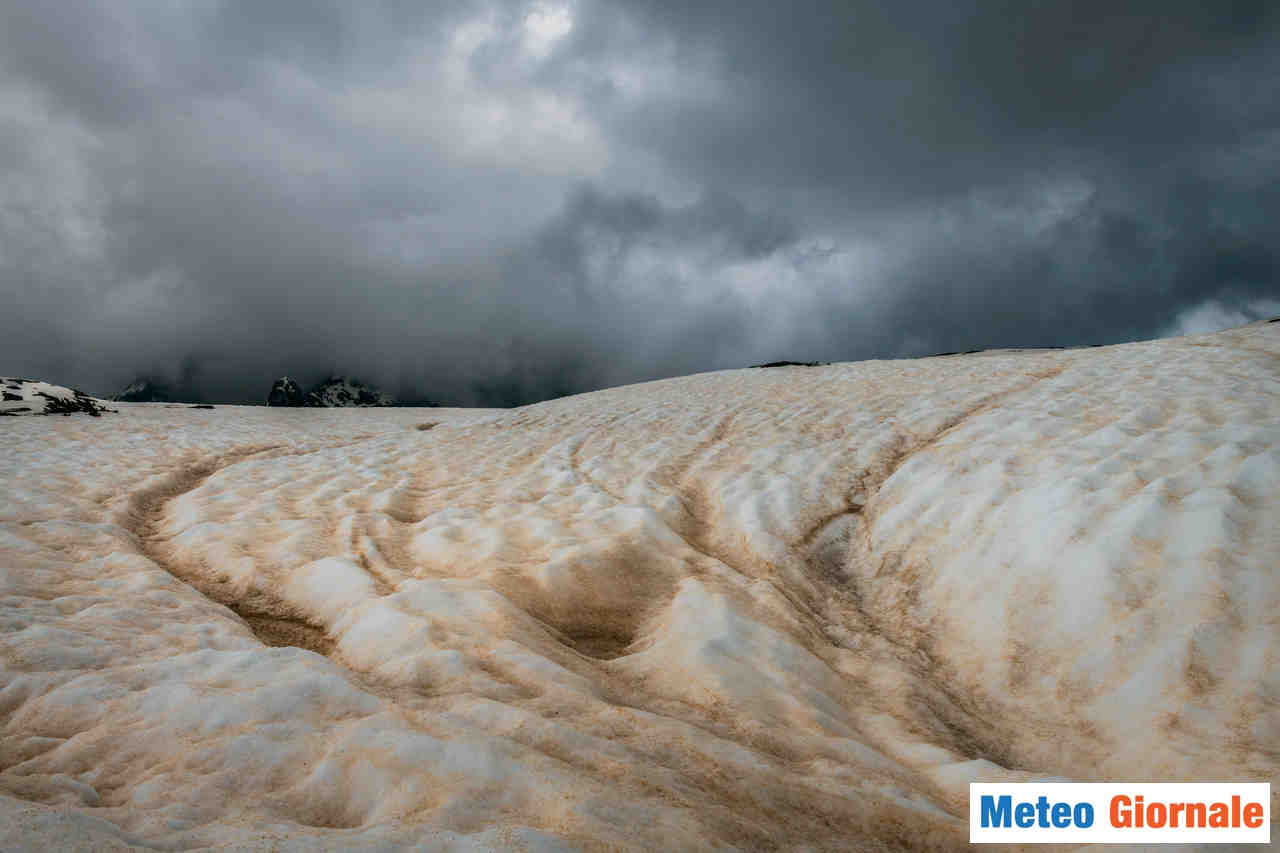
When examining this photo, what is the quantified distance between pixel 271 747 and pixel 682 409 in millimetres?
12872

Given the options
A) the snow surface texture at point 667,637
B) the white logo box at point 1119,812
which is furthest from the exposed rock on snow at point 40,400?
the white logo box at point 1119,812

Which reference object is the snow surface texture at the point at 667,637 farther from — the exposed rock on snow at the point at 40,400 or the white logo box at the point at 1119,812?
the exposed rock on snow at the point at 40,400

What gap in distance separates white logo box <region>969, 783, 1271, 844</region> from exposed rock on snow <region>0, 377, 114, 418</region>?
27462 millimetres

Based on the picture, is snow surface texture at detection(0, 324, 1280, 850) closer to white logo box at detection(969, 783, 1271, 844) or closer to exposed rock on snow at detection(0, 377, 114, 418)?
white logo box at detection(969, 783, 1271, 844)

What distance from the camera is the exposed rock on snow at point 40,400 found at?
2053 centimetres

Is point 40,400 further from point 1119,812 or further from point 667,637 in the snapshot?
point 1119,812

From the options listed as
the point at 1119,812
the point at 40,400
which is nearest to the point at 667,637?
the point at 1119,812

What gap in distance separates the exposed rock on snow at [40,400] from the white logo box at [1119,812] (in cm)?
2746

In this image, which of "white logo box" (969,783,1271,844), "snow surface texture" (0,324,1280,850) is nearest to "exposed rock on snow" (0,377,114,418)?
"snow surface texture" (0,324,1280,850)

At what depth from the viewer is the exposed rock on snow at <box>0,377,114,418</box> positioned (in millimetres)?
20528

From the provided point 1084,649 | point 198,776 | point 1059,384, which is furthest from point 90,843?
point 1059,384

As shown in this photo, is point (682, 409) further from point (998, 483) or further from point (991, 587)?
point (991, 587)

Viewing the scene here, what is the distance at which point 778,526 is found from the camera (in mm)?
7715

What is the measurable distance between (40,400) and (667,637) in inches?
1076
